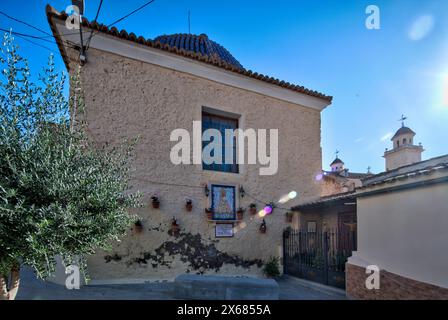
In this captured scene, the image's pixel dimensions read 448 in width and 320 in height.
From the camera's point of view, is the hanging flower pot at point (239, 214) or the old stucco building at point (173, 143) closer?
the old stucco building at point (173, 143)

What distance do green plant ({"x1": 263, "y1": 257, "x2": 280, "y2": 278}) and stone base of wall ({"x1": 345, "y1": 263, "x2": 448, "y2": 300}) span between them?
252cm

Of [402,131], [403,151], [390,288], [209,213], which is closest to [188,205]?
[209,213]

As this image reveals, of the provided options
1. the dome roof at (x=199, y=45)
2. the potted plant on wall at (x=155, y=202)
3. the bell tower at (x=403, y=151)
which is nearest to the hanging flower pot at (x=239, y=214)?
the potted plant on wall at (x=155, y=202)

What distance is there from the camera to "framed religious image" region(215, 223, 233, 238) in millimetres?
7742

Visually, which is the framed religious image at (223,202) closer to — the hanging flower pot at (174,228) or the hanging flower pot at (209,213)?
the hanging flower pot at (209,213)

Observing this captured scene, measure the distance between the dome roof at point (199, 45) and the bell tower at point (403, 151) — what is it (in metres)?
20.3

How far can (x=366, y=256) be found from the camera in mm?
5762

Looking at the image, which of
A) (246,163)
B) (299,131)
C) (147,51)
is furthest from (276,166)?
(147,51)

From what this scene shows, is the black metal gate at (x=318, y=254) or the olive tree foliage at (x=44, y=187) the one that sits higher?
the olive tree foliage at (x=44, y=187)

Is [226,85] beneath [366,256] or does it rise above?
above

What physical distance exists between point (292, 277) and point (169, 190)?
455 cm

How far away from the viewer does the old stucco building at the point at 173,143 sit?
6676 millimetres
